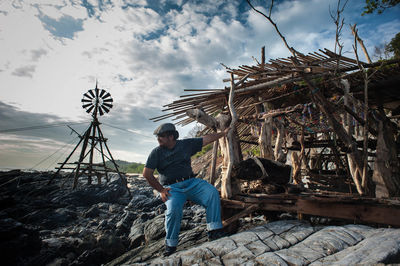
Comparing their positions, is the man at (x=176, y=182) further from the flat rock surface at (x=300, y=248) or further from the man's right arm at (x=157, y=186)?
the flat rock surface at (x=300, y=248)

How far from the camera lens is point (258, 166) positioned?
138 inches

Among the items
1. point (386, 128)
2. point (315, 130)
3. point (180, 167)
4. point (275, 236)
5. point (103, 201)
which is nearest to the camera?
point (275, 236)

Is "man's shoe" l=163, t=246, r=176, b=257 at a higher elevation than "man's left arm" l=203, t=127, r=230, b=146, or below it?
below

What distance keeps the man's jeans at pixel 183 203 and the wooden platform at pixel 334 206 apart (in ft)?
1.71

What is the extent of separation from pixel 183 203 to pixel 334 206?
2.47m

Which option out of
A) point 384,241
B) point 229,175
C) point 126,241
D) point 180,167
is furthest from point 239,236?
point 126,241

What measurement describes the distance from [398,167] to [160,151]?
5.18 metres

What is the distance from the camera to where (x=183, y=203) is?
3281 millimetres

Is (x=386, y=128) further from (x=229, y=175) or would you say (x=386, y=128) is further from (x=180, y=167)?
(x=180, y=167)

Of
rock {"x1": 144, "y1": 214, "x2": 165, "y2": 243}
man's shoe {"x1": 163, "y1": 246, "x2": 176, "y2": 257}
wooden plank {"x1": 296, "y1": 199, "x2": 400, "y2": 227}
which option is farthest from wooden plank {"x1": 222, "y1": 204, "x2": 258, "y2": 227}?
rock {"x1": 144, "y1": 214, "x2": 165, "y2": 243}

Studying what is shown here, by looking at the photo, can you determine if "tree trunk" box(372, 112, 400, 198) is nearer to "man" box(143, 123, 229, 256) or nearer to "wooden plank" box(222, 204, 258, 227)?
"wooden plank" box(222, 204, 258, 227)

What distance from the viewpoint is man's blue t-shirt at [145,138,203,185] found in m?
3.42

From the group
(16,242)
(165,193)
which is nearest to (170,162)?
(165,193)

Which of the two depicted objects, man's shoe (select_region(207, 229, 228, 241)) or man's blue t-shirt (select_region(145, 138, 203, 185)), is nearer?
man's shoe (select_region(207, 229, 228, 241))
